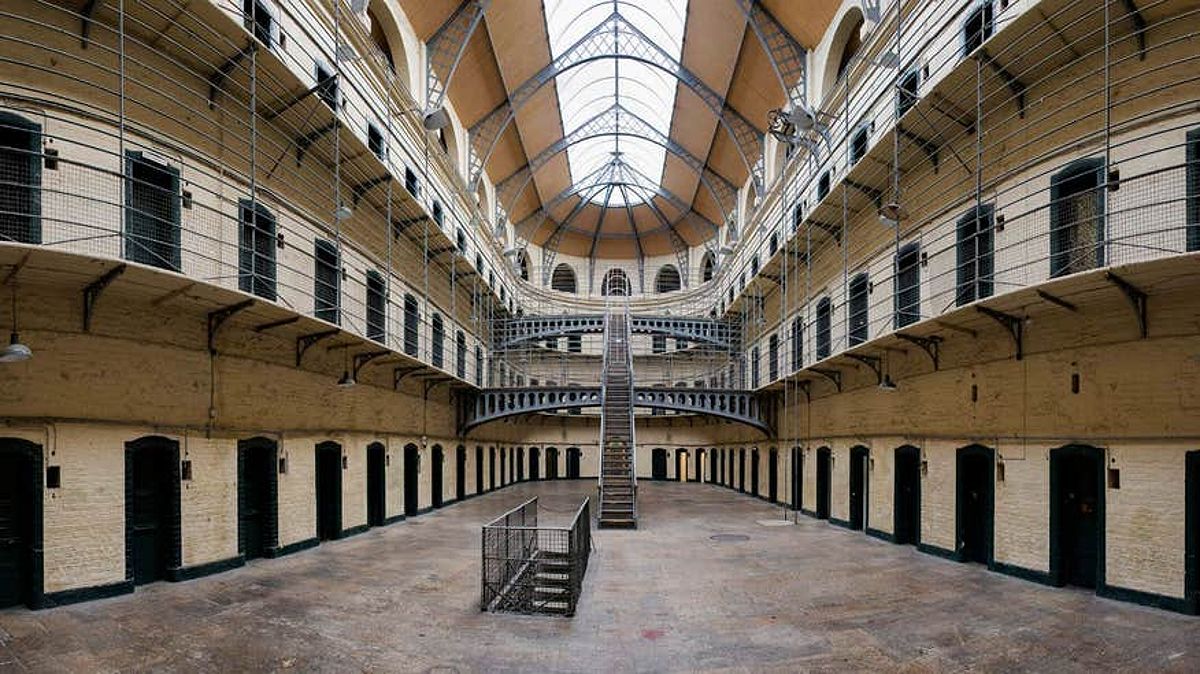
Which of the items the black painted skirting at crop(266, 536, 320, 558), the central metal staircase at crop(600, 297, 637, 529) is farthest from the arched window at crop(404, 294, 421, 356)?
the black painted skirting at crop(266, 536, 320, 558)

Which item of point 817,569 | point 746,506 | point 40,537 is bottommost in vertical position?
point 746,506

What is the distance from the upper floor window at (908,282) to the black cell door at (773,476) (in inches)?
372

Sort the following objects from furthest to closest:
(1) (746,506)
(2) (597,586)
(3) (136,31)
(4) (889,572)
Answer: (1) (746,506)
(4) (889,572)
(2) (597,586)
(3) (136,31)

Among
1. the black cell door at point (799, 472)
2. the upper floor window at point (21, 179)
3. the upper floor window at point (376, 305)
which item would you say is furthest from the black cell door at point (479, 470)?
the upper floor window at point (21, 179)

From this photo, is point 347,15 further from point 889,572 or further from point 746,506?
point 746,506

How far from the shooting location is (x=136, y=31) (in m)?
8.22

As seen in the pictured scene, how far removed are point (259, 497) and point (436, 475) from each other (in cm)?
860

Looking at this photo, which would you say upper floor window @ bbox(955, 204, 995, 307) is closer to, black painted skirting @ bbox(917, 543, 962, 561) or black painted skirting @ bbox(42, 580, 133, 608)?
black painted skirting @ bbox(917, 543, 962, 561)

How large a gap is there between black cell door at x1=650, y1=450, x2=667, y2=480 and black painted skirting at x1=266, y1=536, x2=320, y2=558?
915 inches

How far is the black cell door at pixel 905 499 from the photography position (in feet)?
41.9

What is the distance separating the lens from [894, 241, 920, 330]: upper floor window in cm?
1248

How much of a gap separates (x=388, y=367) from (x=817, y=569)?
10.1m

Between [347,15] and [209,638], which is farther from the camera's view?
[347,15]

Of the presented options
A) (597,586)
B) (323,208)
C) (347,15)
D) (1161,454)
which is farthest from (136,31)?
(1161,454)
